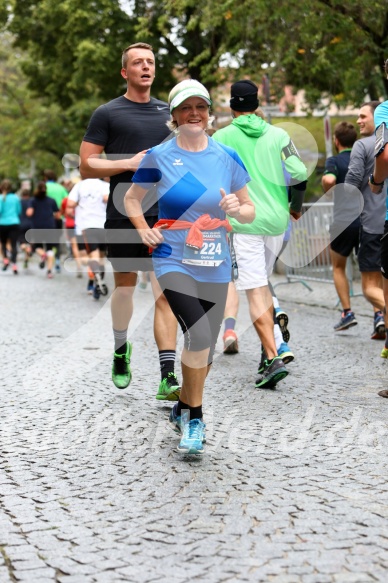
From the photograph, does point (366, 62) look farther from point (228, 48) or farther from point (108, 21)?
point (108, 21)

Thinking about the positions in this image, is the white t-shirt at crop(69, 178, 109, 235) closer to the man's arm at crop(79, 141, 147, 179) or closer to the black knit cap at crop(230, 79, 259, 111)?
the black knit cap at crop(230, 79, 259, 111)

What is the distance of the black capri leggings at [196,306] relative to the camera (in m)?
5.33

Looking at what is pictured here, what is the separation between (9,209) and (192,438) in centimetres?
1864

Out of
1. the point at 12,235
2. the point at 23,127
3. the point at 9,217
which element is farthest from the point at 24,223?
the point at 23,127

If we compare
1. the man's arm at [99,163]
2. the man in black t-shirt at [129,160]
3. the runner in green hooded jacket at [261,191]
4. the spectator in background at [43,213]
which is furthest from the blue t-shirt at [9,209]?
the man's arm at [99,163]

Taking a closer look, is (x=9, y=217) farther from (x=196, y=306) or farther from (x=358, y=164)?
(x=196, y=306)

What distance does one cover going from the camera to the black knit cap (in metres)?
7.52

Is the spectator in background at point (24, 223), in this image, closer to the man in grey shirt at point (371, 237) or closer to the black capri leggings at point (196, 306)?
the man in grey shirt at point (371, 237)

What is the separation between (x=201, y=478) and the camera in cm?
491

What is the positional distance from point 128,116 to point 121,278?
1.03m

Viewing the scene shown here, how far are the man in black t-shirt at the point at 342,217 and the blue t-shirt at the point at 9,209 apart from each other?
13.7 metres

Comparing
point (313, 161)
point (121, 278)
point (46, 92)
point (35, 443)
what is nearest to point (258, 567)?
point (35, 443)

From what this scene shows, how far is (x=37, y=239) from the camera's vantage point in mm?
22297

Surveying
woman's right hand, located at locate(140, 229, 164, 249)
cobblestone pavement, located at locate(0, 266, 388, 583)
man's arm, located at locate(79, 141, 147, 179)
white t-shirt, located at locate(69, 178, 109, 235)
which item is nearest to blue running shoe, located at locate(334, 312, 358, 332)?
cobblestone pavement, located at locate(0, 266, 388, 583)
